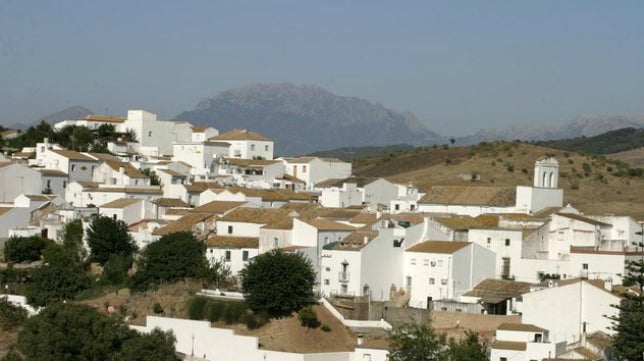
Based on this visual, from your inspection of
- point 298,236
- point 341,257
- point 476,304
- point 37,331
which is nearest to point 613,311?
point 476,304

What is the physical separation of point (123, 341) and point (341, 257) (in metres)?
7.77

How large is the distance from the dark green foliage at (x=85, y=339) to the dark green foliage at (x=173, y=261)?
5.00m

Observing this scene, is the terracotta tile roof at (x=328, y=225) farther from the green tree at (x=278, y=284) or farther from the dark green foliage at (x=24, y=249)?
the dark green foliage at (x=24, y=249)

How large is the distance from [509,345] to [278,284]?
8.00m

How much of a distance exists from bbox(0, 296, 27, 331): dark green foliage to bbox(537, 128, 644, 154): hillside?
7459cm

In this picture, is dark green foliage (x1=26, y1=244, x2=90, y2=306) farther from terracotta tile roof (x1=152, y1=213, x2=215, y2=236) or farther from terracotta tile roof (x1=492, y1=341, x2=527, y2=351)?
terracotta tile roof (x1=492, y1=341, x2=527, y2=351)

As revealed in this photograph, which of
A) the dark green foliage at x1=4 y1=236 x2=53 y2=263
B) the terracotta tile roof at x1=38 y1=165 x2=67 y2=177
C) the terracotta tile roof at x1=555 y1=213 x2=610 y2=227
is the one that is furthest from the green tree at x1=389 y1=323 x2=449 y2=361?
the terracotta tile roof at x1=38 y1=165 x2=67 y2=177

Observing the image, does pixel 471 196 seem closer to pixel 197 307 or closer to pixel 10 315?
pixel 197 307

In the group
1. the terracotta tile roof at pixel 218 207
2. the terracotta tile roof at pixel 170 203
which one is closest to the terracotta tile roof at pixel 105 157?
the terracotta tile roof at pixel 170 203

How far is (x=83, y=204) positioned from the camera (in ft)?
184

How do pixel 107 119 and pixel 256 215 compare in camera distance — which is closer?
pixel 256 215

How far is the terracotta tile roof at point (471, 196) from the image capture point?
49062mm

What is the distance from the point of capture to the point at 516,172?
71875 millimetres

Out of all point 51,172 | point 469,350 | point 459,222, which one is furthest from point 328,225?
point 51,172
